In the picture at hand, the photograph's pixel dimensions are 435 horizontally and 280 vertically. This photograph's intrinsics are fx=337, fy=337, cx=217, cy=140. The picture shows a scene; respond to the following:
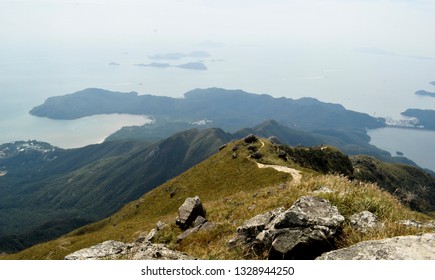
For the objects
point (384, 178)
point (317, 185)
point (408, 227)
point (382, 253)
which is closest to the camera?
point (382, 253)

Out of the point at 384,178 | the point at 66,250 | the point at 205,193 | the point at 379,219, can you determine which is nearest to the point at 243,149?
the point at 205,193

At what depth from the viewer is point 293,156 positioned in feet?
294

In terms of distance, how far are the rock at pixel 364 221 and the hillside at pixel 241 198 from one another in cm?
25

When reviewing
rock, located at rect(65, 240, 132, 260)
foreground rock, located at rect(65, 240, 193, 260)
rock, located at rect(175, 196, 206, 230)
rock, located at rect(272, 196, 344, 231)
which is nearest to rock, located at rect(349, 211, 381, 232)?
rock, located at rect(272, 196, 344, 231)

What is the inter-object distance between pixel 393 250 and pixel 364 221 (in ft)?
8.91

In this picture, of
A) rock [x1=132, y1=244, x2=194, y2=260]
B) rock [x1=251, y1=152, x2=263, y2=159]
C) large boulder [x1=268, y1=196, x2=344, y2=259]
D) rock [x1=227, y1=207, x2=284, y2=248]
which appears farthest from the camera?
rock [x1=251, y1=152, x2=263, y2=159]

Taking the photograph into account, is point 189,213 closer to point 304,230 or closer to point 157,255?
point 157,255

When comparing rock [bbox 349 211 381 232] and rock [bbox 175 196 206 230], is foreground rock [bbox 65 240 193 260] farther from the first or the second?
rock [bbox 175 196 206 230]

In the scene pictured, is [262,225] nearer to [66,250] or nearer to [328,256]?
[328,256]

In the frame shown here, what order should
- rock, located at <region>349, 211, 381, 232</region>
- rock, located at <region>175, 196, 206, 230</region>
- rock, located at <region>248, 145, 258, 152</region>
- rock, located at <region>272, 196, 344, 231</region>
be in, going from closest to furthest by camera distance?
rock, located at <region>349, 211, 381, 232</region> → rock, located at <region>272, 196, 344, 231</region> → rock, located at <region>175, 196, 206, 230</region> → rock, located at <region>248, 145, 258, 152</region>

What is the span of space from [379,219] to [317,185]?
18.4 ft

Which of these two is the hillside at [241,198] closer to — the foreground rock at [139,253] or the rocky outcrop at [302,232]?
the rocky outcrop at [302,232]

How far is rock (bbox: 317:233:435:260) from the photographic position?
825 cm

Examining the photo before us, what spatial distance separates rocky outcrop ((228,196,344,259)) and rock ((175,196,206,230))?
1289cm
